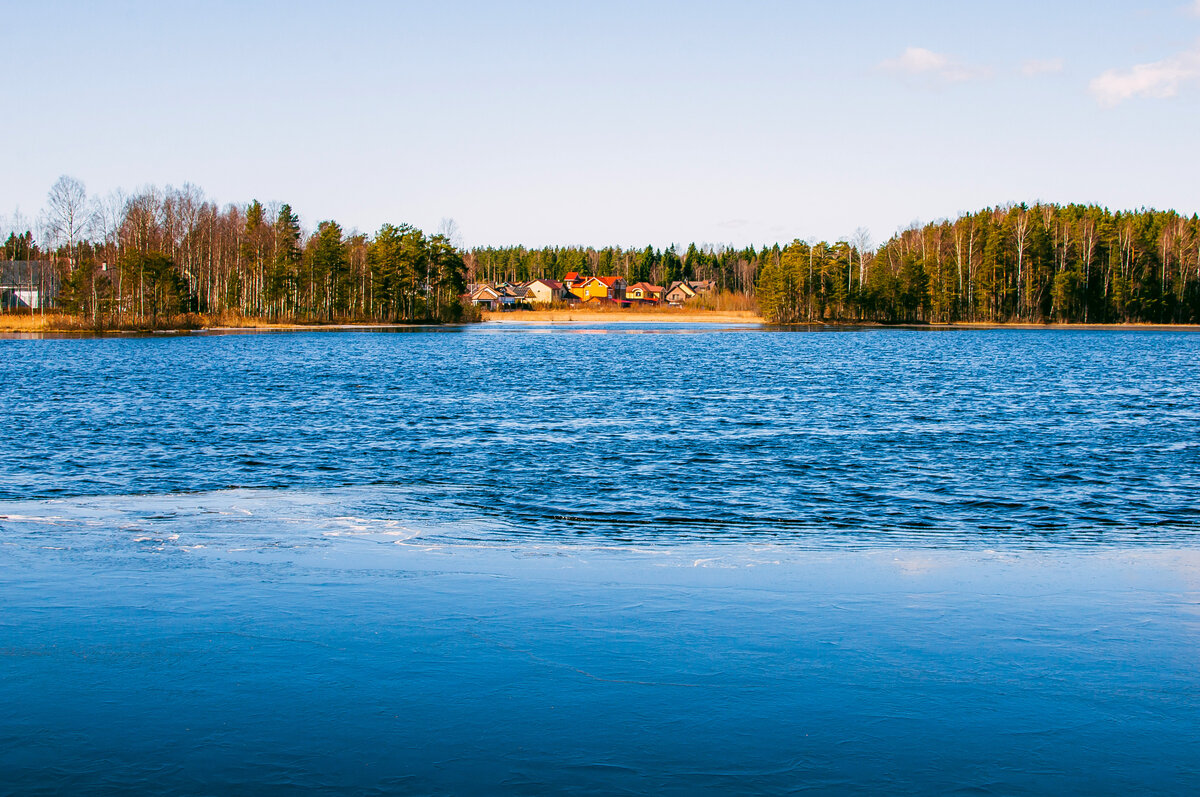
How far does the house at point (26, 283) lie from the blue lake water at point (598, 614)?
111167mm

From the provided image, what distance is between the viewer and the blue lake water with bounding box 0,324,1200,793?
6.21 metres

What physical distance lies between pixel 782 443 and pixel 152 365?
43.1m

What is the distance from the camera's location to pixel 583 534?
13.4m

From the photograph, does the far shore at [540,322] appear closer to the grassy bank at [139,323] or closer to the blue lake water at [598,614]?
the grassy bank at [139,323]

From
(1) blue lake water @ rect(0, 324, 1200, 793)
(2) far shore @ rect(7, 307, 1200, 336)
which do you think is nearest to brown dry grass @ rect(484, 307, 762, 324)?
(2) far shore @ rect(7, 307, 1200, 336)

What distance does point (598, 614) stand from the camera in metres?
9.20

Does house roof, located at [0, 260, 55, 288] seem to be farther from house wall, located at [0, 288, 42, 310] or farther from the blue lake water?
the blue lake water

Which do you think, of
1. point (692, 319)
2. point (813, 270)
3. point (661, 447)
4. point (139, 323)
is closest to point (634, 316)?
point (692, 319)

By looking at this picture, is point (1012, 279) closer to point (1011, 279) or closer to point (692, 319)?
point (1011, 279)

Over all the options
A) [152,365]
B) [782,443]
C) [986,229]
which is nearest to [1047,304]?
[986,229]

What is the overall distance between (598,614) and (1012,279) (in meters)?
136

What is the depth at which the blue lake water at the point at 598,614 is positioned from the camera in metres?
6.21

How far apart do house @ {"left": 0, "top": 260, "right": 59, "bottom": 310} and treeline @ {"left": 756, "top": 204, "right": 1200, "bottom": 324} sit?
294 feet

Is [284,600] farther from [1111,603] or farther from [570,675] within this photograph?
Result: [1111,603]
